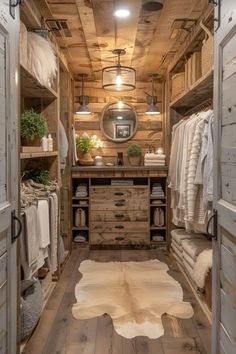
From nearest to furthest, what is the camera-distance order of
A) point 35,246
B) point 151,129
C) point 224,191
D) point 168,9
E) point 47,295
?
point 224,191 → point 35,246 → point 168,9 → point 47,295 → point 151,129

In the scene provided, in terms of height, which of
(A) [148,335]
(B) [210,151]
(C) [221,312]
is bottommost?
(A) [148,335]

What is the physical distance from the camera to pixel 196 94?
4.09 m

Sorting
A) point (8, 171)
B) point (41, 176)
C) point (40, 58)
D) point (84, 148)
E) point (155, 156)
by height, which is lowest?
point (41, 176)

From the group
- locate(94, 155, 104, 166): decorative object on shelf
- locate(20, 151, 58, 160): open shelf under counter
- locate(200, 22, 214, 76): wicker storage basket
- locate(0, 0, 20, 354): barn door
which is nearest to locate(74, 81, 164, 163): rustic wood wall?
locate(94, 155, 104, 166): decorative object on shelf

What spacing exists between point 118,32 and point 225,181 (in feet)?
7.52

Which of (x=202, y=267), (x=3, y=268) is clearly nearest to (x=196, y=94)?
(x=202, y=267)

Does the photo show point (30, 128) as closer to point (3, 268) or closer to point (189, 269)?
point (3, 268)

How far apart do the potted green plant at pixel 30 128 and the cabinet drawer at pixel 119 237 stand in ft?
8.12

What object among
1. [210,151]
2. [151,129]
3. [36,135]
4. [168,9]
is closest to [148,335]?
[210,151]

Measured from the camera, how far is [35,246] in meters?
2.76

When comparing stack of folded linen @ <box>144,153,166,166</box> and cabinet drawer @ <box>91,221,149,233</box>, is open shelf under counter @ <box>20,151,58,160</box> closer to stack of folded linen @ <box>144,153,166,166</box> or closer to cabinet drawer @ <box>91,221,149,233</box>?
cabinet drawer @ <box>91,221,149,233</box>

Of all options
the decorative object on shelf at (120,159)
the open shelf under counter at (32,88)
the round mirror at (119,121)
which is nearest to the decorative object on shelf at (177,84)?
the round mirror at (119,121)

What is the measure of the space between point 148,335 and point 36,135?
5.75ft

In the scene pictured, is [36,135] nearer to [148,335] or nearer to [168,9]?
[168,9]
